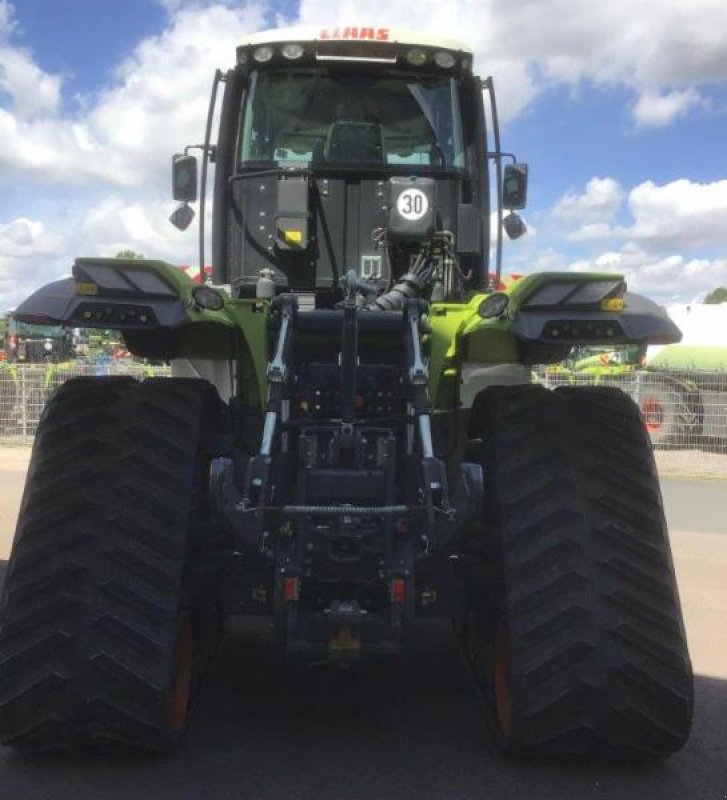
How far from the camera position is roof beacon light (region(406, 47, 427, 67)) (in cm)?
569

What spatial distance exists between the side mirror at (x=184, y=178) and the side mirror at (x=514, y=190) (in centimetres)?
196

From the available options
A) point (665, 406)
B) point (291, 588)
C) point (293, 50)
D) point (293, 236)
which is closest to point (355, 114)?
point (293, 50)

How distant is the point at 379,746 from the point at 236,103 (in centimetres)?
372

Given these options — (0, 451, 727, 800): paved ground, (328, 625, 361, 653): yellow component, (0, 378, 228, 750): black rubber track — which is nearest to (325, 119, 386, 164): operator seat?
(0, 378, 228, 750): black rubber track

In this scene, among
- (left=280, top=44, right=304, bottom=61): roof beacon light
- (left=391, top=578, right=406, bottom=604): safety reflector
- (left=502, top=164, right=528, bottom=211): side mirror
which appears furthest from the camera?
(left=502, top=164, right=528, bottom=211): side mirror

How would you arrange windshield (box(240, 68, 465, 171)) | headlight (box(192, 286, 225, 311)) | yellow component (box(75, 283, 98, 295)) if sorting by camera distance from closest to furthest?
yellow component (box(75, 283, 98, 295)) → headlight (box(192, 286, 225, 311)) → windshield (box(240, 68, 465, 171))

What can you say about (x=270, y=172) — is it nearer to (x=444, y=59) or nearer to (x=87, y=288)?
(x=444, y=59)

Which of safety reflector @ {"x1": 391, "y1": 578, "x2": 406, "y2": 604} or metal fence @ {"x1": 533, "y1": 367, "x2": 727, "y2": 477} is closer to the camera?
safety reflector @ {"x1": 391, "y1": 578, "x2": 406, "y2": 604}

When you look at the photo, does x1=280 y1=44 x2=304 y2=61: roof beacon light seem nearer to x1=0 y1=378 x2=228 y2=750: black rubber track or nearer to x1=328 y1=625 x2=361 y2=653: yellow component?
x1=0 y1=378 x2=228 y2=750: black rubber track

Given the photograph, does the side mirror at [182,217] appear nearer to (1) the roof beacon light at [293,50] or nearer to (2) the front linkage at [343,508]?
(1) the roof beacon light at [293,50]

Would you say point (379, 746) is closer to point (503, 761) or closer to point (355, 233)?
point (503, 761)

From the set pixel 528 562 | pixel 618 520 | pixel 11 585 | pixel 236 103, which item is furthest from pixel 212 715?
pixel 236 103

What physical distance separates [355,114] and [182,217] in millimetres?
1295

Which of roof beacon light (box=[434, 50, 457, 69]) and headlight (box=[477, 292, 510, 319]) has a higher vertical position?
roof beacon light (box=[434, 50, 457, 69])
